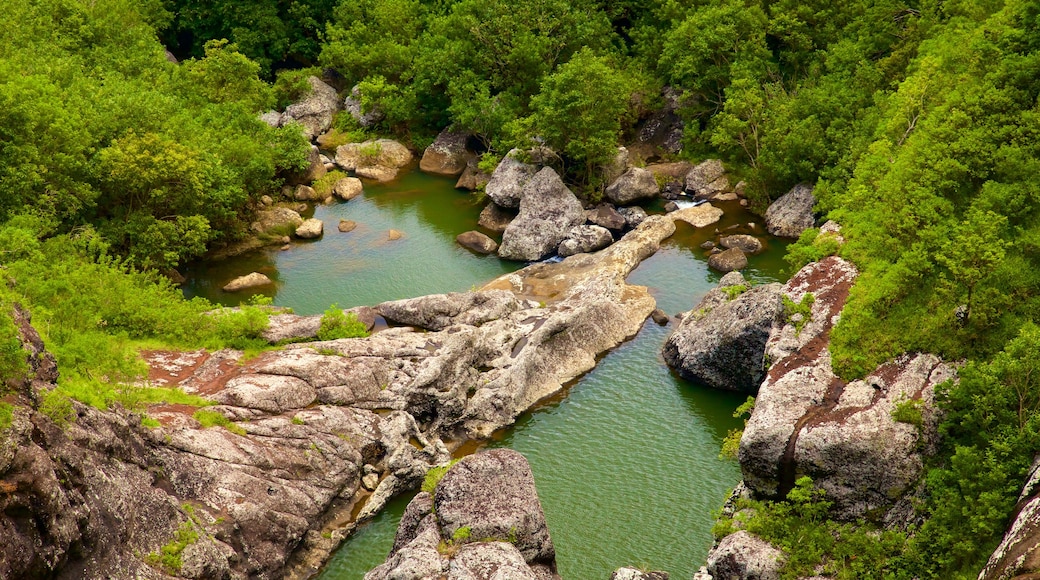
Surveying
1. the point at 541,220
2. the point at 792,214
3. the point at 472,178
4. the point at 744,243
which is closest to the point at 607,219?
the point at 541,220

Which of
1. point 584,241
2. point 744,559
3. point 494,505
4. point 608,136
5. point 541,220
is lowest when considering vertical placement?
point 744,559

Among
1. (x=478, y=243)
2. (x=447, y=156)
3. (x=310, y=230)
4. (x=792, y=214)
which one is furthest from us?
(x=447, y=156)

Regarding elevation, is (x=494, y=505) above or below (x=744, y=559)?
above

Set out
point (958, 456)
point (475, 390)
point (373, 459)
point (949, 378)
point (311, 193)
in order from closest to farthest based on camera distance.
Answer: point (958, 456), point (949, 378), point (373, 459), point (475, 390), point (311, 193)

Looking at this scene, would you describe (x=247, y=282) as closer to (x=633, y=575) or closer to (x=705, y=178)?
(x=705, y=178)

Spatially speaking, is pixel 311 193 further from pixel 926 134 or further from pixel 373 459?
pixel 926 134

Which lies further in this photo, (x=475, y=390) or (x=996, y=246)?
(x=475, y=390)

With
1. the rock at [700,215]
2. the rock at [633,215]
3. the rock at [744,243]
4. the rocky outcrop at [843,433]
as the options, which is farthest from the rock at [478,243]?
the rocky outcrop at [843,433]

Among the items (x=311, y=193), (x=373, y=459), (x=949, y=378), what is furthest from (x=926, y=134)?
(x=311, y=193)
